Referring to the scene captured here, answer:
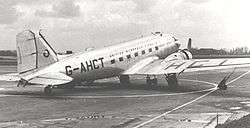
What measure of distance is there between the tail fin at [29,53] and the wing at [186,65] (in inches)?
275

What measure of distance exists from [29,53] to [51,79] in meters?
2.78

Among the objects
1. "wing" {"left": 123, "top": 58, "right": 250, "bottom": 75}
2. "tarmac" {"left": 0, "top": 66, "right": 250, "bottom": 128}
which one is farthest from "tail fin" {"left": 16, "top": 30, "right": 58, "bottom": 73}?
"wing" {"left": 123, "top": 58, "right": 250, "bottom": 75}

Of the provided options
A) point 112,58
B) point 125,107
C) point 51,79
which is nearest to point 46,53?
point 51,79

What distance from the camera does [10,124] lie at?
1623cm

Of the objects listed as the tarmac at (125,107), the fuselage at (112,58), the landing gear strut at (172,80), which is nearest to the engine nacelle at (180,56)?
the fuselage at (112,58)

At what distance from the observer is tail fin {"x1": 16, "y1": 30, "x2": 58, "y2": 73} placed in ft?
82.6

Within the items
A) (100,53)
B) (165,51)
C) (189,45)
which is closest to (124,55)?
(100,53)

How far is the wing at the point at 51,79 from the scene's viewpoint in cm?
2347

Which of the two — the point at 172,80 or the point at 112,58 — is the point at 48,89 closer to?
the point at 112,58

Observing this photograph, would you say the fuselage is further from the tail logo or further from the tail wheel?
the tail wheel

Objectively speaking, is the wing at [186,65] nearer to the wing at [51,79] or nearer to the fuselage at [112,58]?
the fuselage at [112,58]

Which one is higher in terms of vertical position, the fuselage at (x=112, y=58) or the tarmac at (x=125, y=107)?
the fuselage at (x=112, y=58)

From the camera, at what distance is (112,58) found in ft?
94.4

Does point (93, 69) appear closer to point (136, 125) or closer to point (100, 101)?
point (100, 101)
